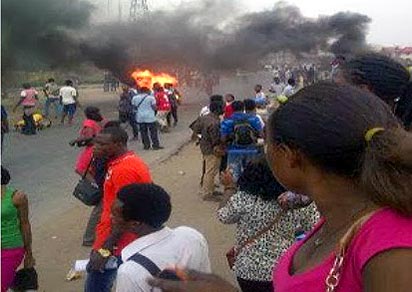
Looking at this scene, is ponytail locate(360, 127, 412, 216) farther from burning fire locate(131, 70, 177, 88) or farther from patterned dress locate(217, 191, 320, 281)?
burning fire locate(131, 70, 177, 88)

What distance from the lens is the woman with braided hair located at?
10.2ft

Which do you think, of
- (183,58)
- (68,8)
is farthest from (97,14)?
(183,58)

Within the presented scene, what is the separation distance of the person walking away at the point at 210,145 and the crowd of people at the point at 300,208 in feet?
11.6

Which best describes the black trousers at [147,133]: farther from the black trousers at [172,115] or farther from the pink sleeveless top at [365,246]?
the pink sleeveless top at [365,246]

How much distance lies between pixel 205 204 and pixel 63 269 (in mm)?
3161

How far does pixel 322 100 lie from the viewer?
1558 mm

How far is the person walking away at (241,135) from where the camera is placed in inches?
320

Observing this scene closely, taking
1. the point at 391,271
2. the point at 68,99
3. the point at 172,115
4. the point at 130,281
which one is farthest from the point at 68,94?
the point at 391,271

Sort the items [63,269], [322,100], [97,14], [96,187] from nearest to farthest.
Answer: [322,100] → [96,187] → [63,269] → [97,14]

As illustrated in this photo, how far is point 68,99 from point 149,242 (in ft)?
Result: 54.3

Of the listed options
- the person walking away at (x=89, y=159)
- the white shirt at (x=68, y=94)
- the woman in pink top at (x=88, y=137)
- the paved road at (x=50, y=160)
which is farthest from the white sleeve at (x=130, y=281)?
the white shirt at (x=68, y=94)

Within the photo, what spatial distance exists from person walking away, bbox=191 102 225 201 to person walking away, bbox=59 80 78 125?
32.0ft

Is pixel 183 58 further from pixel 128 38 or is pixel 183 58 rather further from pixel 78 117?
pixel 78 117

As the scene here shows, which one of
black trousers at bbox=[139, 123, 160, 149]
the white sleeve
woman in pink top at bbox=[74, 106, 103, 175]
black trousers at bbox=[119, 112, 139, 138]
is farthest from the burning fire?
the white sleeve
